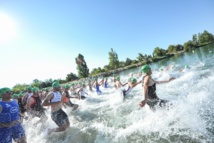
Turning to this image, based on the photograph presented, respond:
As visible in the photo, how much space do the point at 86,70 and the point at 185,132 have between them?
230 feet

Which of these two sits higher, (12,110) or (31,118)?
(12,110)

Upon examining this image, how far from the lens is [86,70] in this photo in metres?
73.2

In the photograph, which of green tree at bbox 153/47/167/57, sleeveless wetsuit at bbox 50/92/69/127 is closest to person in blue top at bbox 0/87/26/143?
sleeveless wetsuit at bbox 50/92/69/127

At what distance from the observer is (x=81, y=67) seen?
237 ft

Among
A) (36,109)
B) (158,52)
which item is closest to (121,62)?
(158,52)

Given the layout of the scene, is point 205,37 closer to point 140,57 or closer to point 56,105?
point 140,57

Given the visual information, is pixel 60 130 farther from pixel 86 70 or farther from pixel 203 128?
pixel 86 70

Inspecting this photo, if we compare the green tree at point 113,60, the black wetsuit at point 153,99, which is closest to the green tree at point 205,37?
the green tree at point 113,60

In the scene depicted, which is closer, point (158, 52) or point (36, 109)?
point (36, 109)

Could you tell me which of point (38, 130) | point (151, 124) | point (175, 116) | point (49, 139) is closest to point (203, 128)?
point (175, 116)

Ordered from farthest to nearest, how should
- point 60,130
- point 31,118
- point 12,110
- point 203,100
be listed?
point 31,118 → point 203,100 → point 60,130 → point 12,110

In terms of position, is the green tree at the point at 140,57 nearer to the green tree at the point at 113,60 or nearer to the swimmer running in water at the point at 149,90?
the green tree at the point at 113,60

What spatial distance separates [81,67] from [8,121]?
6898cm

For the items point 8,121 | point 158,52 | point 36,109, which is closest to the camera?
point 8,121
